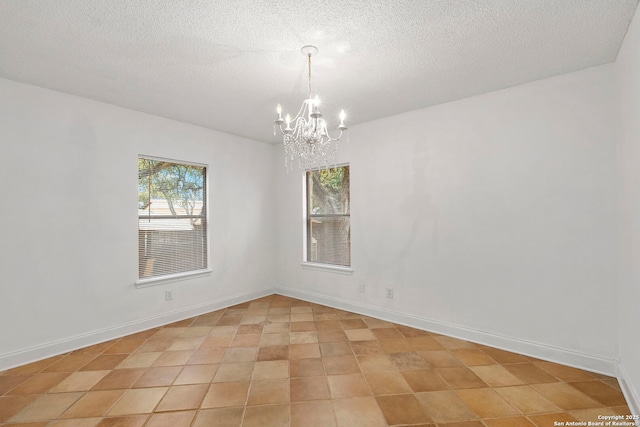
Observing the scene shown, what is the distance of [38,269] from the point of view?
2.69 m

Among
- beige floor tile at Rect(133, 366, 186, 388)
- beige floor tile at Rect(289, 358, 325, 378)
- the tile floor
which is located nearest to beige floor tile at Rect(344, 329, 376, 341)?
the tile floor

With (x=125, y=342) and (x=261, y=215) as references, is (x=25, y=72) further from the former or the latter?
(x=261, y=215)

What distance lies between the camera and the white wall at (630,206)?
6.00ft

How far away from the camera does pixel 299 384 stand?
2260 mm

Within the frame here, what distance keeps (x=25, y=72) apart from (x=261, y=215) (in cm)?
301

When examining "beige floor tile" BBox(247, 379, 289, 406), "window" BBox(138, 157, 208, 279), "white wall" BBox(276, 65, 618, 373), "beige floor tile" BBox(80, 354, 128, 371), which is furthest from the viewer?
"window" BBox(138, 157, 208, 279)

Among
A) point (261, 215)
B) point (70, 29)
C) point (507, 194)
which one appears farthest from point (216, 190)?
point (507, 194)

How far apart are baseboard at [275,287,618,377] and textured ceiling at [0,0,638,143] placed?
2.37 meters

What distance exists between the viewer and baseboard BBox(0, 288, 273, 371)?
2568mm

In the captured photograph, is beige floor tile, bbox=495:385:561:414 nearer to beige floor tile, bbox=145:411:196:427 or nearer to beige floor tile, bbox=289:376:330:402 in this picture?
beige floor tile, bbox=289:376:330:402

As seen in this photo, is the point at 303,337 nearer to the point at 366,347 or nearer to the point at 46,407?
the point at 366,347

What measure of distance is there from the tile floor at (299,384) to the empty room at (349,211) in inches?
0.8

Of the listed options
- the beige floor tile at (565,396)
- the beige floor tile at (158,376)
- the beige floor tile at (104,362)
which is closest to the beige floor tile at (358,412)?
the beige floor tile at (565,396)

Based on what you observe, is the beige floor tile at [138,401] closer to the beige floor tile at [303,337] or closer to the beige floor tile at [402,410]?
the beige floor tile at [303,337]
